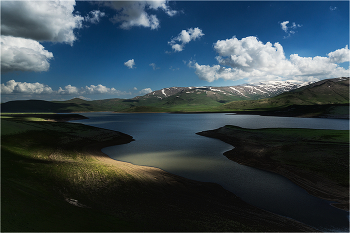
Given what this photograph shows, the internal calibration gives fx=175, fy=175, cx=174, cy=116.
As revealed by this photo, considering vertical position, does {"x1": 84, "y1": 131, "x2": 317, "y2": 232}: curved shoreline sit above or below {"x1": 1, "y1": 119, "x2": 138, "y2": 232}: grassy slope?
below

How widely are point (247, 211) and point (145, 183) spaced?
468 inches

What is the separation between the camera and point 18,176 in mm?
19016

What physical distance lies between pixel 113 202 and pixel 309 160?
1234 inches

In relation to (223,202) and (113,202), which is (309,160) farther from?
(113,202)

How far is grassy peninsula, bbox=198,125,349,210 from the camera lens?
2185 cm

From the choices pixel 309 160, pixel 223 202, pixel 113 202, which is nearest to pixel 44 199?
pixel 113 202

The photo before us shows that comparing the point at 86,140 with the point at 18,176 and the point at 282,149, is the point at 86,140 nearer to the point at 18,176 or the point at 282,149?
the point at 18,176

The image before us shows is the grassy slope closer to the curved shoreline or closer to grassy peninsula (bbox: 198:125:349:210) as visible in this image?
the curved shoreline

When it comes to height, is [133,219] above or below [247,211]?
above

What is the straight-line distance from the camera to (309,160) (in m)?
29.6

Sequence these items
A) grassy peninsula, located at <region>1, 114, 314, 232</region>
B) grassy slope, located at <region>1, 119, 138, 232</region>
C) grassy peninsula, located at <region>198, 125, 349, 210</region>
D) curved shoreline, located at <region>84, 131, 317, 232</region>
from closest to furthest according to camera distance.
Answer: grassy slope, located at <region>1, 119, 138, 232</region>
grassy peninsula, located at <region>1, 114, 314, 232</region>
curved shoreline, located at <region>84, 131, 317, 232</region>
grassy peninsula, located at <region>198, 125, 349, 210</region>

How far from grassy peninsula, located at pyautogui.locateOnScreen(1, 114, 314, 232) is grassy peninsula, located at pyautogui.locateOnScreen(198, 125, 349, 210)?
1055cm

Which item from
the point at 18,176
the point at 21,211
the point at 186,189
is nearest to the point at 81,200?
the point at 21,211

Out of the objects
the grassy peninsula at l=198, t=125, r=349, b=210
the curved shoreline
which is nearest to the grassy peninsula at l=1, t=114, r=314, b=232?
the curved shoreline
